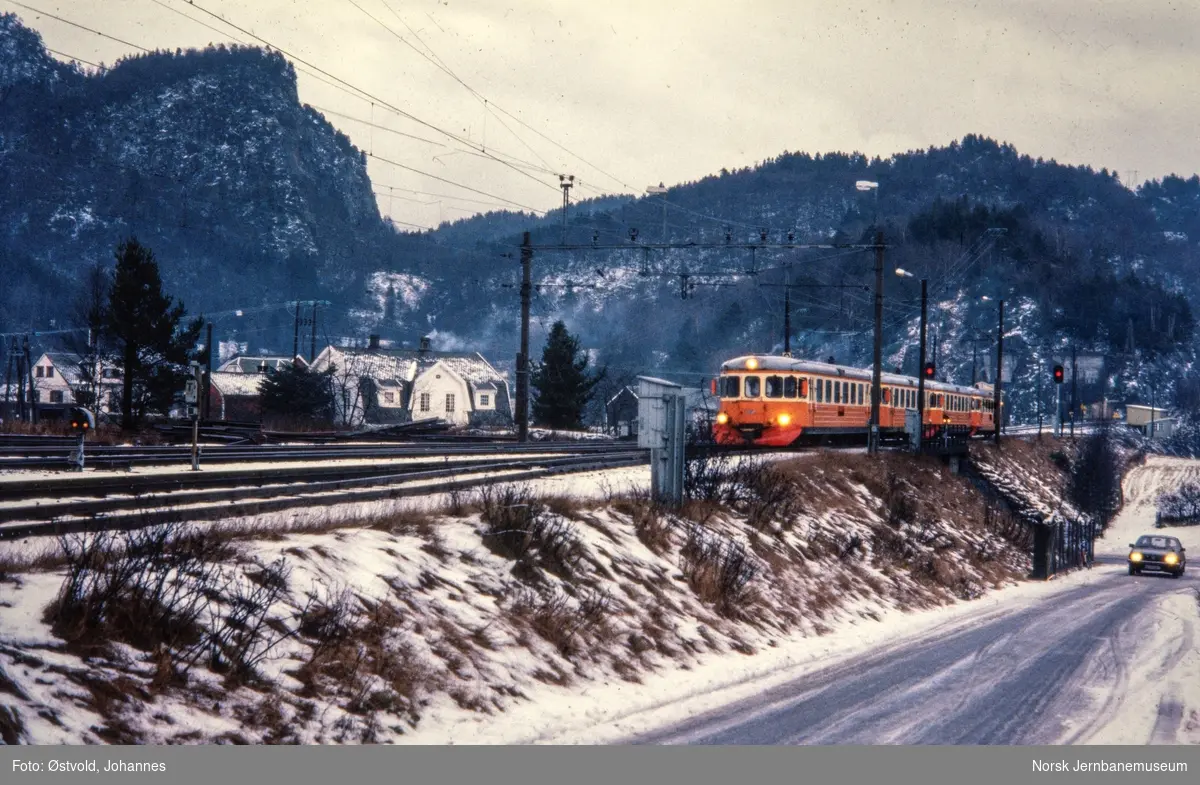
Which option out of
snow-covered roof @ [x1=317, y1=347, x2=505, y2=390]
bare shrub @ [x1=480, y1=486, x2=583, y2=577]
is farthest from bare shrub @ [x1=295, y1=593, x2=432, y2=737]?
snow-covered roof @ [x1=317, y1=347, x2=505, y2=390]

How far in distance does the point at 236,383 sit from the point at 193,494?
78.5 meters

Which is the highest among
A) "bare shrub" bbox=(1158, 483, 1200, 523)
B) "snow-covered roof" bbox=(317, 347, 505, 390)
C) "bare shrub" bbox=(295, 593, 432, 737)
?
"snow-covered roof" bbox=(317, 347, 505, 390)

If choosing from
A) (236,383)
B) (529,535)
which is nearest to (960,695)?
(529,535)

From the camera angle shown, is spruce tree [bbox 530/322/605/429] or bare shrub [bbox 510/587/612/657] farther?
spruce tree [bbox 530/322/605/429]

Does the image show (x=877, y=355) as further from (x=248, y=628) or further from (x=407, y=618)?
(x=248, y=628)

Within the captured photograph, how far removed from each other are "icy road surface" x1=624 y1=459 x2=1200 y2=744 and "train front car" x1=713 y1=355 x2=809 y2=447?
14.6 m

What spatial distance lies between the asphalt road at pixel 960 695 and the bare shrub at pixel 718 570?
203 centimetres

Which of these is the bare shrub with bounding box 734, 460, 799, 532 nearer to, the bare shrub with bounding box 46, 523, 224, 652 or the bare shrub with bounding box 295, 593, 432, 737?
the bare shrub with bounding box 295, 593, 432, 737

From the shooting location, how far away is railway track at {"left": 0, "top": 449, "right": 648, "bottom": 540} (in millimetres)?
10617

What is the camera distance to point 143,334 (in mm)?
42062

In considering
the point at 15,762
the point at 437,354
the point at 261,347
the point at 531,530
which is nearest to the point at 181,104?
the point at 531,530

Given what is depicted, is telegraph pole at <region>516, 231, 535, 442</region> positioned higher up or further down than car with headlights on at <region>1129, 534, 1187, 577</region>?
higher up

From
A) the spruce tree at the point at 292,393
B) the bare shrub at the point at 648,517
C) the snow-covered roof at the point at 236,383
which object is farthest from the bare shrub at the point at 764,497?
the snow-covered roof at the point at 236,383

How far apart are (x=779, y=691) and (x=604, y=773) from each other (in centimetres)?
405
